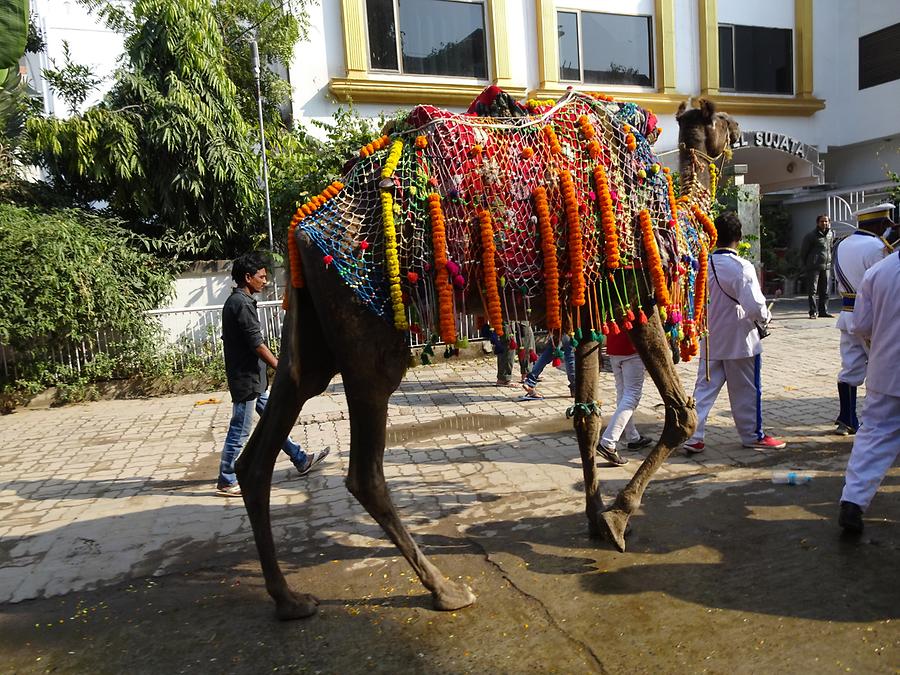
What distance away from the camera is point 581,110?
3.33 m

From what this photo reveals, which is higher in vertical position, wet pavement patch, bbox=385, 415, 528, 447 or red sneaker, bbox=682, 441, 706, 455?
red sneaker, bbox=682, 441, 706, 455

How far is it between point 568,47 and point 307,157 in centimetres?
611

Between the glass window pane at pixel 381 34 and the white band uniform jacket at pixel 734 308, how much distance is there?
925 cm

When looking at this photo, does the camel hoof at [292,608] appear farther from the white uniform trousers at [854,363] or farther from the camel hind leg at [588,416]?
the white uniform trousers at [854,363]

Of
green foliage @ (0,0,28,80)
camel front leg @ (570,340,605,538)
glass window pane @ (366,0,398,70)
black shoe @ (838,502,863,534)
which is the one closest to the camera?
black shoe @ (838,502,863,534)

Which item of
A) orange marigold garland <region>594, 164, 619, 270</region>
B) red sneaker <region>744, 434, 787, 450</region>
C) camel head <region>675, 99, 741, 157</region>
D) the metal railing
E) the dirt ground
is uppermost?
camel head <region>675, 99, 741, 157</region>

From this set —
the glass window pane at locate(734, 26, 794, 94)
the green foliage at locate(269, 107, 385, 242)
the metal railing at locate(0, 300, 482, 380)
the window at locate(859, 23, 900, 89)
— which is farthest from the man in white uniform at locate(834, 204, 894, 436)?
the window at locate(859, 23, 900, 89)

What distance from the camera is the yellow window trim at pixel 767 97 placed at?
1408 centimetres

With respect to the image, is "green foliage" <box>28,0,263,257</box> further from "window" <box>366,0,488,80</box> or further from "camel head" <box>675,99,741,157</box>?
"camel head" <box>675,99,741,157</box>

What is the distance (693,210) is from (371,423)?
2.18m

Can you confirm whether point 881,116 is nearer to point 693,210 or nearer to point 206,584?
point 693,210

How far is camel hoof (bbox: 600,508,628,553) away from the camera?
3479mm

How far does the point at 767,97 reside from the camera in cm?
1492

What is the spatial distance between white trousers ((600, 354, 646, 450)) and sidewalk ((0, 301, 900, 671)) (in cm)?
25
